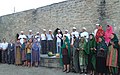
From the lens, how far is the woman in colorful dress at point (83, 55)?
1148 centimetres

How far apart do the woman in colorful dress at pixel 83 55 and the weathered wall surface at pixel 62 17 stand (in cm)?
391

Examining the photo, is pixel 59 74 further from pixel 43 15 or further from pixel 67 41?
pixel 43 15

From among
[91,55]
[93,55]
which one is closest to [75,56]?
[91,55]

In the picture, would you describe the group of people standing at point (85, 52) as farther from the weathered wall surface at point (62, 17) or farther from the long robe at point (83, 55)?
the weathered wall surface at point (62, 17)

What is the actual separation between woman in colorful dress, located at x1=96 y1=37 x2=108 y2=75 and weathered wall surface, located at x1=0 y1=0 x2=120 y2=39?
4.52m

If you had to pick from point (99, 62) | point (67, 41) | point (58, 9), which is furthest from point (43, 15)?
point (99, 62)

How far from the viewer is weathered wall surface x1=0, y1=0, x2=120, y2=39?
15.9 m

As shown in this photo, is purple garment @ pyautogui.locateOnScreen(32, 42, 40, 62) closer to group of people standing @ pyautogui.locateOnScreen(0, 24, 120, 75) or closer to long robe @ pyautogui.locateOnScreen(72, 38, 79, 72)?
group of people standing @ pyautogui.locateOnScreen(0, 24, 120, 75)

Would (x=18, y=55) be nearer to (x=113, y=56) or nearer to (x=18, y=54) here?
(x=18, y=54)

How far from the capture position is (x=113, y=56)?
33.9 feet

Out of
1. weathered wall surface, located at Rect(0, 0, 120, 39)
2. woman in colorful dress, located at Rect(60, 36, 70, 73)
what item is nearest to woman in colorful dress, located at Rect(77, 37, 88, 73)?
woman in colorful dress, located at Rect(60, 36, 70, 73)

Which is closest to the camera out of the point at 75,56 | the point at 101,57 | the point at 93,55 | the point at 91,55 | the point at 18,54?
the point at 101,57

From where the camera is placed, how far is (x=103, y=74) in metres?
10.9

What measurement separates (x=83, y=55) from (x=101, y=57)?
1043 millimetres
